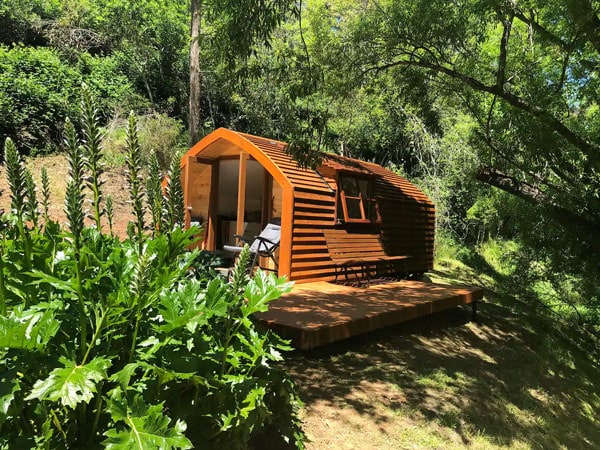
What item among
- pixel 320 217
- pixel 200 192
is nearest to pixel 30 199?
pixel 320 217

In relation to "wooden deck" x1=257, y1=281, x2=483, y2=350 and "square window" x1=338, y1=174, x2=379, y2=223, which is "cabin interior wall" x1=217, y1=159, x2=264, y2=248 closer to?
"square window" x1=338, y1=174, x2=379, y2=223

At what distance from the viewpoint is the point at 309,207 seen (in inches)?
289

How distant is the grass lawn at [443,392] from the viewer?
3.47m

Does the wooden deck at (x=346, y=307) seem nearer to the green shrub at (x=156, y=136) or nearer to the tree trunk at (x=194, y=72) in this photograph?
the tree trunk at (x=194, y=72)

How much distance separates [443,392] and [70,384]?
386 cm

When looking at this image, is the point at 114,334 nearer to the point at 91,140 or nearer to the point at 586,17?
the point at 91,140

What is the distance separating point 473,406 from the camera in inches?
165

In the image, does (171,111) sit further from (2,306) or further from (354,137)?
(2,306)

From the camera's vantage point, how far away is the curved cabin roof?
732cm

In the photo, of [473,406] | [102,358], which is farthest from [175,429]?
[473,406]

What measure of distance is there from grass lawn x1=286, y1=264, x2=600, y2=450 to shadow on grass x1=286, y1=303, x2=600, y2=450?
0.01m

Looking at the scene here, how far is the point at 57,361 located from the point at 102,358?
168 millimetres

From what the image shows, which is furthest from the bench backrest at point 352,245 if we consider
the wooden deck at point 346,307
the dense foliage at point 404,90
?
the dense foliage at point 404,90

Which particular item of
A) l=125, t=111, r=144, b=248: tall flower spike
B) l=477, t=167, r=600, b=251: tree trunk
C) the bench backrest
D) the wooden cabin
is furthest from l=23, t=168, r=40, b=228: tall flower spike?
l=477, t=167, r=600, b=251: tree trunk
